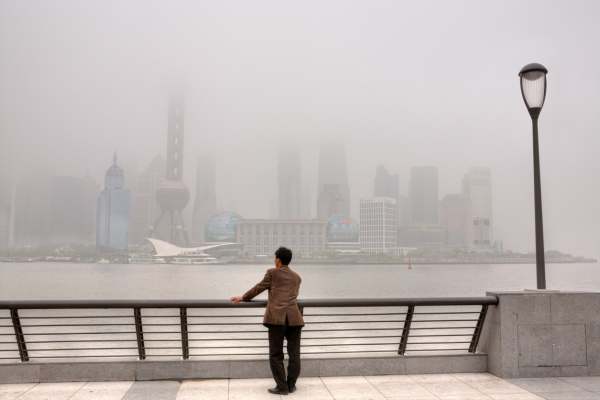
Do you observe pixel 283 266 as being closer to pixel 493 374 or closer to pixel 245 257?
pixel 493 374

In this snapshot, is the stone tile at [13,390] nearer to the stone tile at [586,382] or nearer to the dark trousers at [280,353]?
the dark trousers at [280,353]

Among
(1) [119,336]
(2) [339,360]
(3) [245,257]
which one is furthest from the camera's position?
(3) [245,257]

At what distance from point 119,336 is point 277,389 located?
1652 cm

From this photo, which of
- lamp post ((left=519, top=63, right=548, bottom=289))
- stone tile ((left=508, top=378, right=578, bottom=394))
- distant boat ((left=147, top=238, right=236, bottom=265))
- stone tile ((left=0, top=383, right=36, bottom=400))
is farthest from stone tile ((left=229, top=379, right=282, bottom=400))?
distant boat ((left=147, top=238, right=236, bottom=265))

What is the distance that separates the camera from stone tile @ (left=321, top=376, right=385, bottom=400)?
22.0ft

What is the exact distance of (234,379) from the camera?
295 inches

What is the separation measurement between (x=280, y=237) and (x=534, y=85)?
180m

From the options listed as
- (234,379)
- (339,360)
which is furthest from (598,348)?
(234,379)

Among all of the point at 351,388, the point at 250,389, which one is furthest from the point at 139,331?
the point at 351,388

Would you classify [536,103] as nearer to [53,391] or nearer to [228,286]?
[53,391]

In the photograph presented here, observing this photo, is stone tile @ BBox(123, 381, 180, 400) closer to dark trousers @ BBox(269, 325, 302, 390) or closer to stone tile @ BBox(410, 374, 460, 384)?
dark trousers @ BBox(269, 325, 302, 390)

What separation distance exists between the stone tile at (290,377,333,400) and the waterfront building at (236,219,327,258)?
179 metres

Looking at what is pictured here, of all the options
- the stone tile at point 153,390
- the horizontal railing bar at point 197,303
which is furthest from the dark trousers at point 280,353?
the stone tile at point 153,390

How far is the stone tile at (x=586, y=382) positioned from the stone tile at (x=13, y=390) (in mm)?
7414
